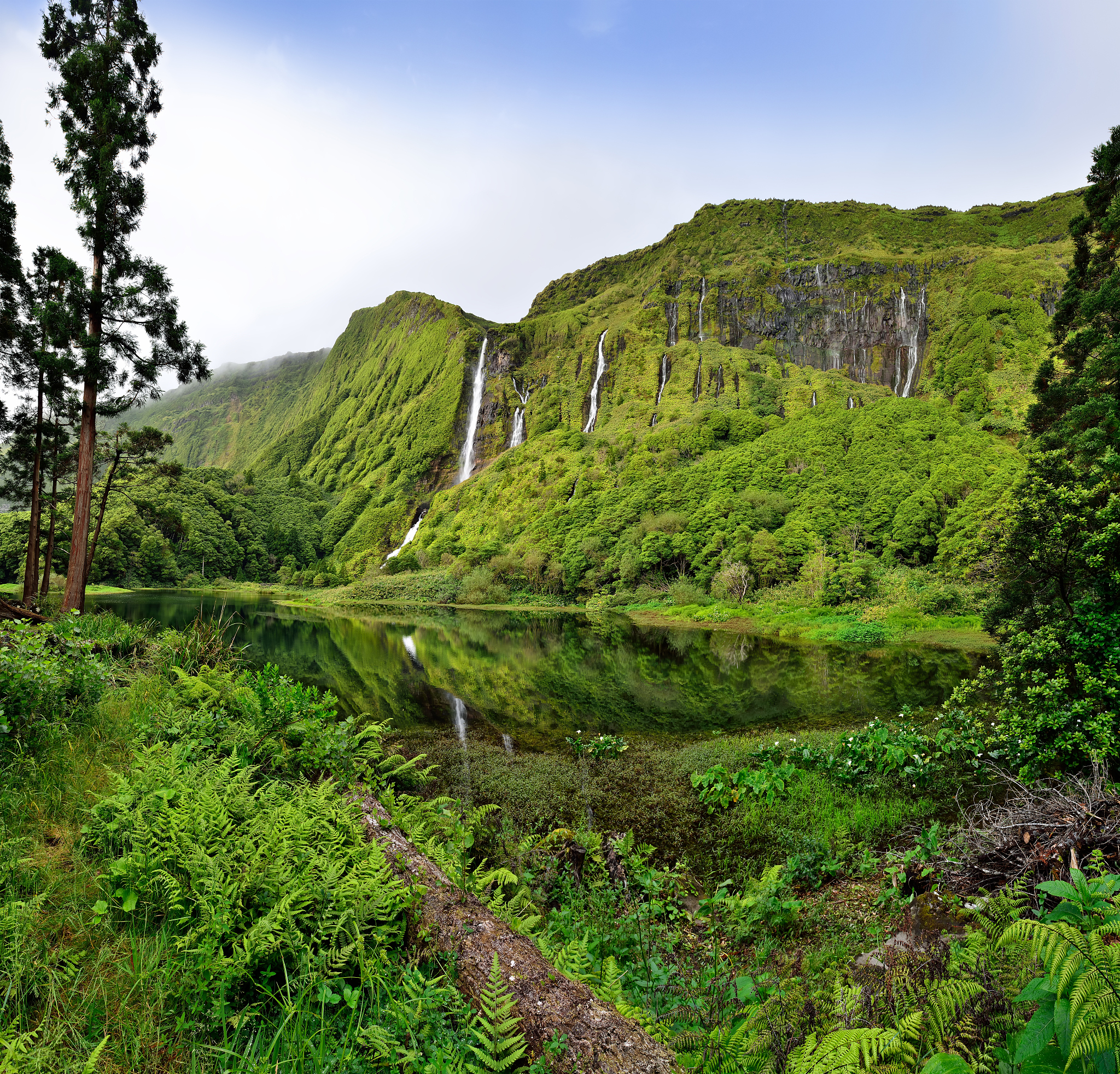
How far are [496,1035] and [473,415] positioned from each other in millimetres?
156376

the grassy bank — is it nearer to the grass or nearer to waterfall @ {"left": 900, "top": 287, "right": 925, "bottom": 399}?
the grass

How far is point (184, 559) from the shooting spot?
94.3 metres

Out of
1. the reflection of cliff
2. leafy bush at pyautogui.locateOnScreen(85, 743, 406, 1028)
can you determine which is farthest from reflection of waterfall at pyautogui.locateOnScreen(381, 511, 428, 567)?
leafy bush at pyautogui.locateOnScreen(85, 743, 406, 1028)

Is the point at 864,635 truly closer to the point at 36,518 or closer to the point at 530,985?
the point at 530,985

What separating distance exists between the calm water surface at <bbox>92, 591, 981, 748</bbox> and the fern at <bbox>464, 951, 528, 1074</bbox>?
10082 millimetres

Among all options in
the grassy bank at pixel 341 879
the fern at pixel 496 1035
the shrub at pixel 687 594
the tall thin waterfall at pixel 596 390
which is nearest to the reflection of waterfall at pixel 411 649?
the grassy bank at pixel 341 879

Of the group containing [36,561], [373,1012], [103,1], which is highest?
[103,1]

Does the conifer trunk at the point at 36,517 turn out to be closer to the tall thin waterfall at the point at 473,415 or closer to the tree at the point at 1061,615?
the tree at the point at 1061,615

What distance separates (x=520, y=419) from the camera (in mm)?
140125

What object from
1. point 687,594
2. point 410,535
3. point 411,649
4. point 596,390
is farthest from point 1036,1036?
point 410,535

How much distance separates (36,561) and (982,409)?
95.2 m

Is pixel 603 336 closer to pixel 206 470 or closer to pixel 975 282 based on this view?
pixel 975 282

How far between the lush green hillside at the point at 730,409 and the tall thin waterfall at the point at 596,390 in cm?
131

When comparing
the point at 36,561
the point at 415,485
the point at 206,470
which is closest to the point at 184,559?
the point at 206,470
